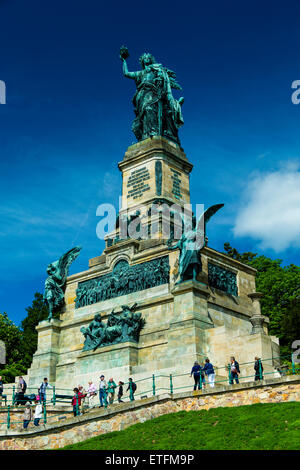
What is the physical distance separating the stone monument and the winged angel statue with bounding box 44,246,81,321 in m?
0.06

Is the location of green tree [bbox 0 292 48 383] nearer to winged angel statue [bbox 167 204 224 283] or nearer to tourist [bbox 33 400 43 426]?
winged angel statue [bbox 167 204 224 283]

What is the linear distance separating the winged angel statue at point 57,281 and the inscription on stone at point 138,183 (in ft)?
15.6

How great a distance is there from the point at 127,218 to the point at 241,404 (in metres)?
17.4

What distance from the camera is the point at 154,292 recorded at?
32719mm

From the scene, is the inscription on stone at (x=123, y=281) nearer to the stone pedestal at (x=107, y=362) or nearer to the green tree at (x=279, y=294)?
the stone pedestal at (x=107, y=362)

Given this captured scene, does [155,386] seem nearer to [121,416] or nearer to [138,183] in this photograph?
[121,416]

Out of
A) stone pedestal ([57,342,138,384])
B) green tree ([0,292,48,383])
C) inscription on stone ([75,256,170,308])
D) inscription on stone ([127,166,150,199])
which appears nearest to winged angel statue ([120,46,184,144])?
inscription on stone ([127,166,150,199])

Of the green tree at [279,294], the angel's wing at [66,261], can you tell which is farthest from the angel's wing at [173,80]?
the green tree at [279,294]

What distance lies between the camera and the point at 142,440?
20031 mm

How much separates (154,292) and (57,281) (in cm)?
756

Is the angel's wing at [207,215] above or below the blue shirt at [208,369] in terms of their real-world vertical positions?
above

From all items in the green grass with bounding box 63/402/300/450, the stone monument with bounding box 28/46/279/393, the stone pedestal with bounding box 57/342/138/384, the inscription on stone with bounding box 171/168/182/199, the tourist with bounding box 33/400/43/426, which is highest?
the inscription on stone with bounding box 171/168/182/199

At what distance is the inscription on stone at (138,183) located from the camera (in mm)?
38719

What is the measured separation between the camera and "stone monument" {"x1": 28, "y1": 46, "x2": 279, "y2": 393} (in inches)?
1178
